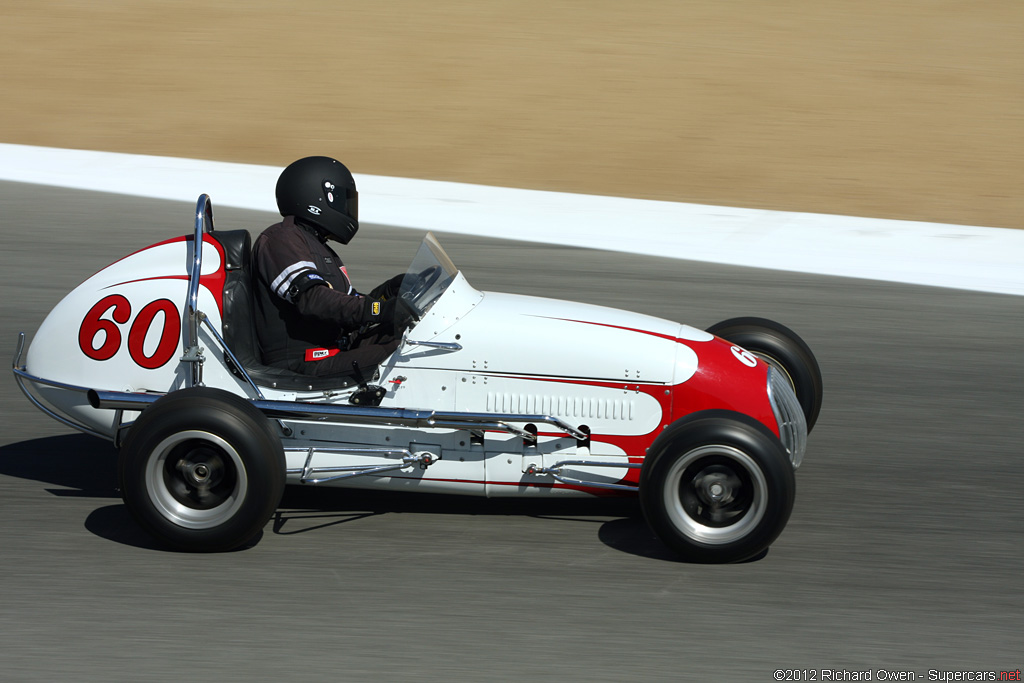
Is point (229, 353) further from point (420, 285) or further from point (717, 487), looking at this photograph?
point (717, 487)

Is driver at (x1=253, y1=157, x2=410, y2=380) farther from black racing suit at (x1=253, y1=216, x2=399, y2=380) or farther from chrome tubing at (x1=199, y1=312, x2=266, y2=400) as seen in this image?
chrome tubing at (x1=199, y1=312, x2=266, y2=400)

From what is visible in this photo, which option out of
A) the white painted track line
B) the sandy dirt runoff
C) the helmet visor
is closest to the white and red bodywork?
the helmet visor

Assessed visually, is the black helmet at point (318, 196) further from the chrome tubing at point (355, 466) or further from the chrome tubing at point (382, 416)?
the chrome tubing at point (355, 466)

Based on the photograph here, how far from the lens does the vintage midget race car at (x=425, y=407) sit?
15.0 ft

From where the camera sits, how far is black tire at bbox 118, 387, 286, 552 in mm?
4543

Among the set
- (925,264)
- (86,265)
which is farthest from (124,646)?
(925,264)

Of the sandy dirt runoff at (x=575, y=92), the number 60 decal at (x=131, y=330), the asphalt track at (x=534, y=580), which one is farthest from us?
the sandy dirt runoff at (x=575, y=92)

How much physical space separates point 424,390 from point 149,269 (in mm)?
1344

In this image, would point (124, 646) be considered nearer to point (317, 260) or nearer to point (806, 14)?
point (317, 260)

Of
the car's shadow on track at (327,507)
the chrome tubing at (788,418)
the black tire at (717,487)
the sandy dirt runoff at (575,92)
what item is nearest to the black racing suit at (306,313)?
the car's shadow on track at (327,507)

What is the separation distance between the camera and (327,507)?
527 centimetres

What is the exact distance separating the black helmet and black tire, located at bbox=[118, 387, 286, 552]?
0.97 metres

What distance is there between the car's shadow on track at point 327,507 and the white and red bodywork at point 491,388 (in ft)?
0.78

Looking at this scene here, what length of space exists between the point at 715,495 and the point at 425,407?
1231 millimetres
